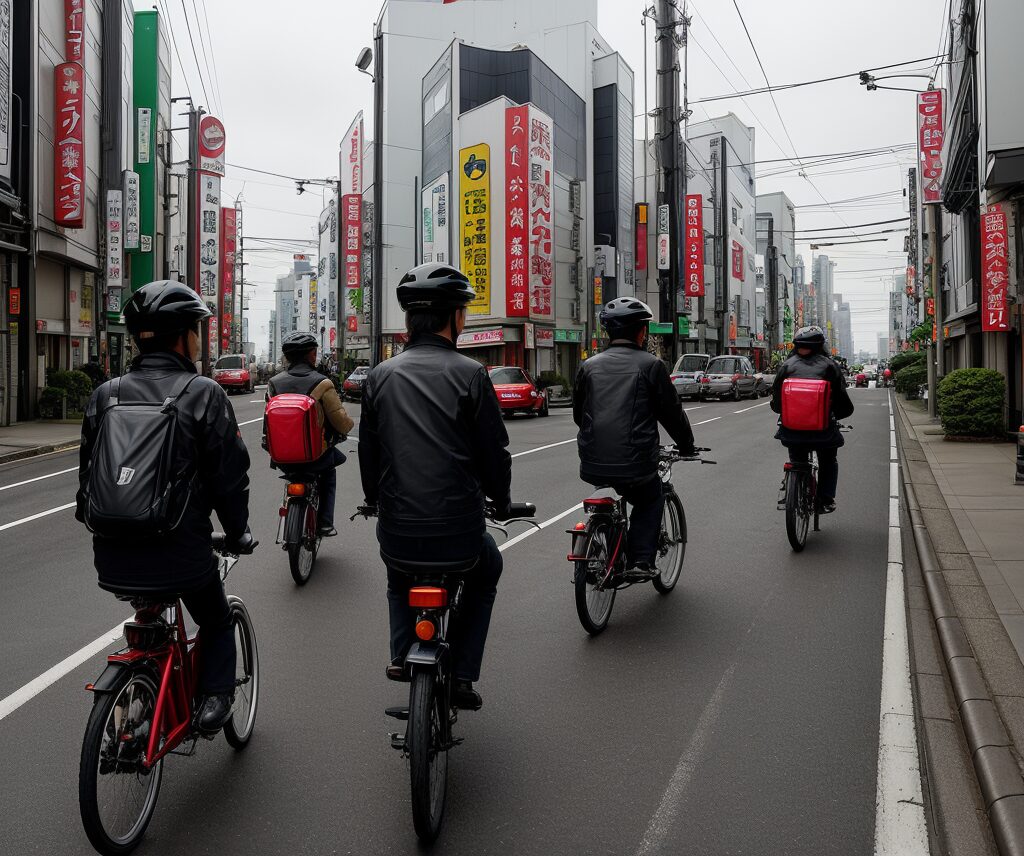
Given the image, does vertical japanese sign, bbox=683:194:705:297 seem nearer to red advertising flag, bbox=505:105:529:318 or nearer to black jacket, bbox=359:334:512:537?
red advertising flag, bbox=505:105:529:318

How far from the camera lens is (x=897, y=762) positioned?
13.0 ft

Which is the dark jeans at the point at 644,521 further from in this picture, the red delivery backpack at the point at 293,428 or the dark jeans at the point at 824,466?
the dark jeans at the point at 824,466

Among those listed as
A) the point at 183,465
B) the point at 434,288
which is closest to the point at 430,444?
the point at 434,288

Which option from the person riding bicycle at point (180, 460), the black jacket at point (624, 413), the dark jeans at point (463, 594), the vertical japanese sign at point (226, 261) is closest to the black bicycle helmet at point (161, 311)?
the person riding bicycle at point (180, 460)

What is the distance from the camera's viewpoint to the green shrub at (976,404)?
17.7 metres

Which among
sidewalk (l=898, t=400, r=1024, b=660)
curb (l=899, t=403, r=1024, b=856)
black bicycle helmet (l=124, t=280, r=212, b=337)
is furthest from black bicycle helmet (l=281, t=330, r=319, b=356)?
sidewalk (l=898, t=400, r=1024, b=660)

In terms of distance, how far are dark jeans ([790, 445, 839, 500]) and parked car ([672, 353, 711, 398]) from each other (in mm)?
28578

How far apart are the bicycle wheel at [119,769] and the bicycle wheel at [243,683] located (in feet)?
2.04

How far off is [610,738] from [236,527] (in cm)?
189

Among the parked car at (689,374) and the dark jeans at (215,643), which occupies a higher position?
the parked car at (689,374)

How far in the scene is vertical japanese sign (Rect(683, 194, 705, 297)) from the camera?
58.0m

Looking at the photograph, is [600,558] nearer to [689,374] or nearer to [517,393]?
[517,393]

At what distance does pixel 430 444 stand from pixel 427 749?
1.02m

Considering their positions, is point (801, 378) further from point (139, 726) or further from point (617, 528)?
point (139, 726)
